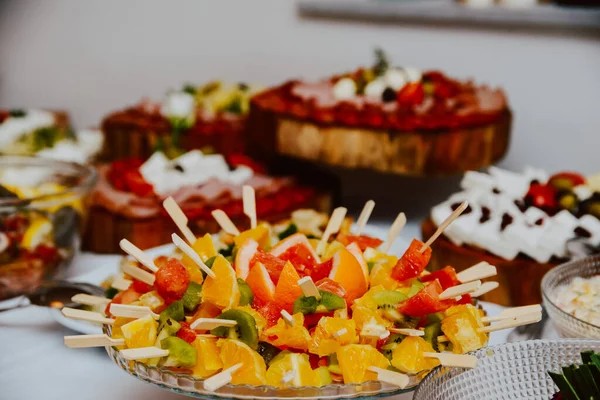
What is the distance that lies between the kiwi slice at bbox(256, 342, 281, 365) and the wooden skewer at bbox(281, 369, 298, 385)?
0.07 meters

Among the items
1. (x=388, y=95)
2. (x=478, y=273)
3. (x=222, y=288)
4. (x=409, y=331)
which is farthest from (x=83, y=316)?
(x=388, y=95)

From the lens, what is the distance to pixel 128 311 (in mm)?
828

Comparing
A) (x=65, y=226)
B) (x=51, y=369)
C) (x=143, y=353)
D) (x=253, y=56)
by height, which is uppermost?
(x=253, y=56)

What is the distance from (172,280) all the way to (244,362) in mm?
174

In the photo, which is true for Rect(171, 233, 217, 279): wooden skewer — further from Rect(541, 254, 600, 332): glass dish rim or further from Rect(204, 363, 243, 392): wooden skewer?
Rect(541, 254, 600, 332): glass dish rim

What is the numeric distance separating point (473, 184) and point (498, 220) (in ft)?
0.80

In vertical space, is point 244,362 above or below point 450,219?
below

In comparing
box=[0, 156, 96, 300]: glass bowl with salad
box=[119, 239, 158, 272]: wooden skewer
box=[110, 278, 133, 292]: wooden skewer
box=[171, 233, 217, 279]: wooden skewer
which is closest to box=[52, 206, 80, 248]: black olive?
box=[0, 156, 96, 300]: glass bowl with salad

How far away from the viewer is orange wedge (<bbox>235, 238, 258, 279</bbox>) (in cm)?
95

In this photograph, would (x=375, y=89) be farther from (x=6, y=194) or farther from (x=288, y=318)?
(x=288, y=318)

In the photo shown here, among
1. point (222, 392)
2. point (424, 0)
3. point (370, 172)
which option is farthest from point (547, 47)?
point (222, 392)

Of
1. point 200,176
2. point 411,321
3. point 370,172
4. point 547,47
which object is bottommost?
point 370,172

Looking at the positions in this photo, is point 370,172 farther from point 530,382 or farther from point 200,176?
point 530,382

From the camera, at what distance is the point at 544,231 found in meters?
1.41
